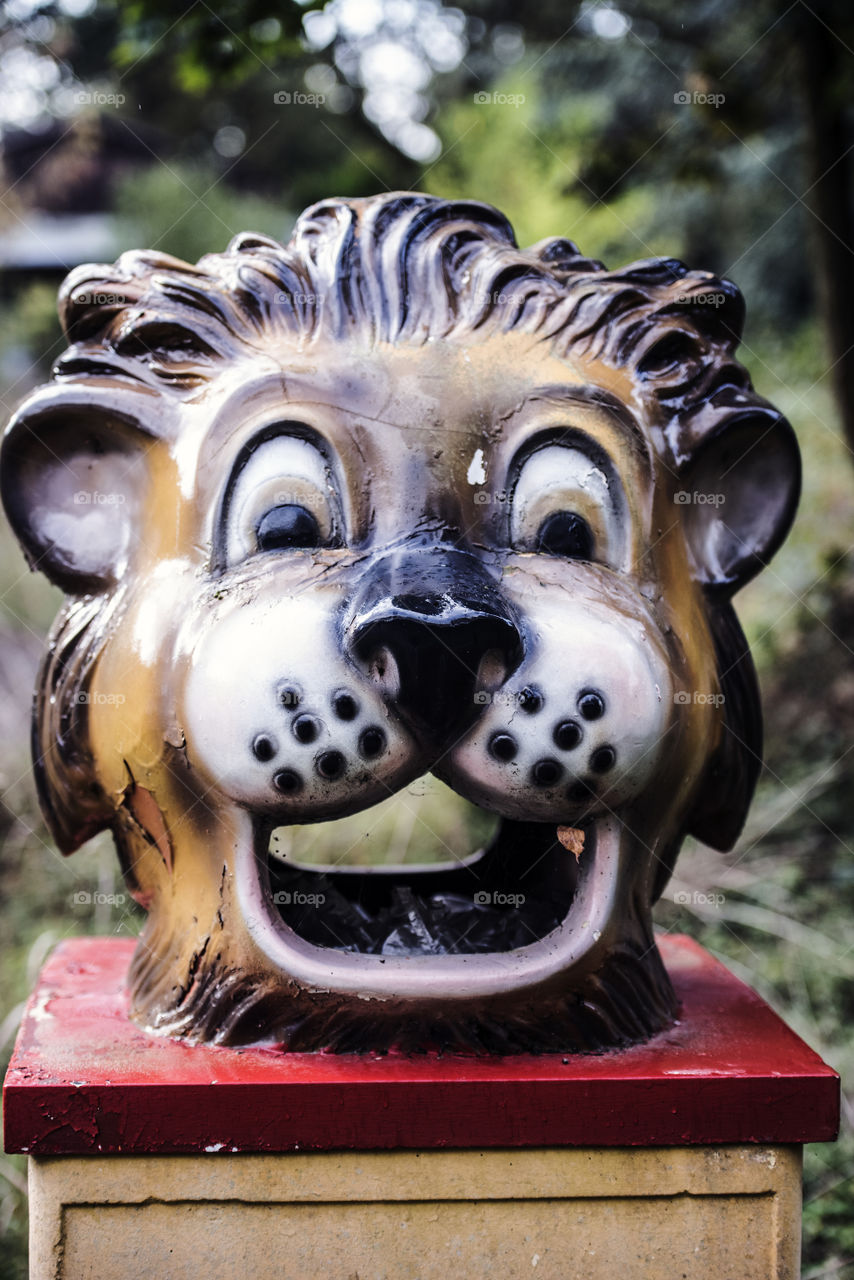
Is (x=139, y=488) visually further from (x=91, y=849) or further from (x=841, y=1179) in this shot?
(x=91, y=849)

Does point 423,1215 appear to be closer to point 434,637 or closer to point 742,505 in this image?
point 434,637

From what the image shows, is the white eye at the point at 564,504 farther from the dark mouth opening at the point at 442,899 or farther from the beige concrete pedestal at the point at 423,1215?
the beige concrete pedestal at the point at 423,1215

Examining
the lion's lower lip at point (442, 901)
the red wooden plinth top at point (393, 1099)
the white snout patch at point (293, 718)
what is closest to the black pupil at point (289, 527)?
the white snout patch at point (293, 718)

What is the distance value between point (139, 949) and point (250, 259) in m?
1.09

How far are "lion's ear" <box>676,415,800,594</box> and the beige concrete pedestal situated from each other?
0.88 m

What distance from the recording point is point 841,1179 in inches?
Answer: 122

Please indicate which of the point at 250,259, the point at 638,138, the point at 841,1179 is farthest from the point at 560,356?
the point at 638,138

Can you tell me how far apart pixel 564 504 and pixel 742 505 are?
397mm

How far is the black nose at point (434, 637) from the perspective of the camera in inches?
64.2

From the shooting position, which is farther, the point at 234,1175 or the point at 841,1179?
the point at 841,1179

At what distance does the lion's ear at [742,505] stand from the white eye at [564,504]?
0.21m

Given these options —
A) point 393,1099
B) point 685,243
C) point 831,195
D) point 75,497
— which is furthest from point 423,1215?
point 685,243

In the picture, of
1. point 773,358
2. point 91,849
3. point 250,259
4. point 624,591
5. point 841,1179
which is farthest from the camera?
point 773,358

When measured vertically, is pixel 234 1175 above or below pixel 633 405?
below
